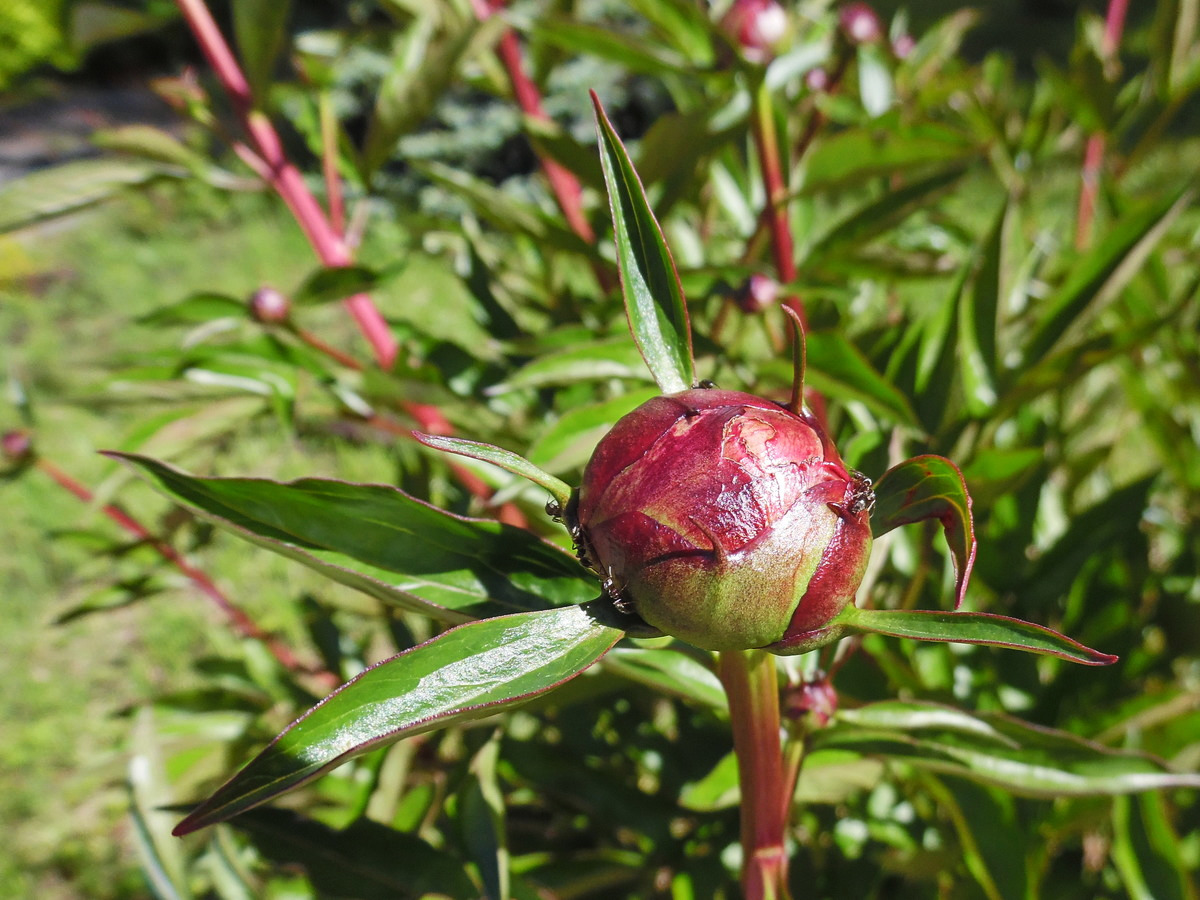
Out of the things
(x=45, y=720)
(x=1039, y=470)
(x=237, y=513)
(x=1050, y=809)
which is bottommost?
(x=45, y=720)

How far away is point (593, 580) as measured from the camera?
481 mm

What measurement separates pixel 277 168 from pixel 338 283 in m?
0.16

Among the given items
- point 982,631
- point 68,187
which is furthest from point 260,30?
point 982,631

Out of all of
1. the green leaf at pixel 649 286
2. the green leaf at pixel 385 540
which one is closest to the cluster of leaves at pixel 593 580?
the green leaf at pixel 385 540

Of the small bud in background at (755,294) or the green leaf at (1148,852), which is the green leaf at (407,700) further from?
the green leaf at (1148,852)

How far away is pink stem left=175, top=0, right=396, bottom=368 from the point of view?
86cm

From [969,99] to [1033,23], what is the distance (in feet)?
19.6

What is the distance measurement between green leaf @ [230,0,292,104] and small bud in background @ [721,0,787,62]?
1.21 feet

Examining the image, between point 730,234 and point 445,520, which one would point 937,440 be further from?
point 730,234

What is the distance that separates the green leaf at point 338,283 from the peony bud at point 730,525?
1.53 feet

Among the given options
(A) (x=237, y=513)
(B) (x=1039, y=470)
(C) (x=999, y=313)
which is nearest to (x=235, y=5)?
A: (A) (x=237, y=513)

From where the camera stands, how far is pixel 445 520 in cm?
46

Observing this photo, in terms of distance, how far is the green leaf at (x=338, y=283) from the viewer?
798mm

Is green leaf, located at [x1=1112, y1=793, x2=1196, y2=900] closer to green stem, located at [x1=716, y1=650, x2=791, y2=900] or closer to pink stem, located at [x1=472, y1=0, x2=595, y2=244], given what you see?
green stem, located at [x1=716, y1=650, x2=791, y2=900]
